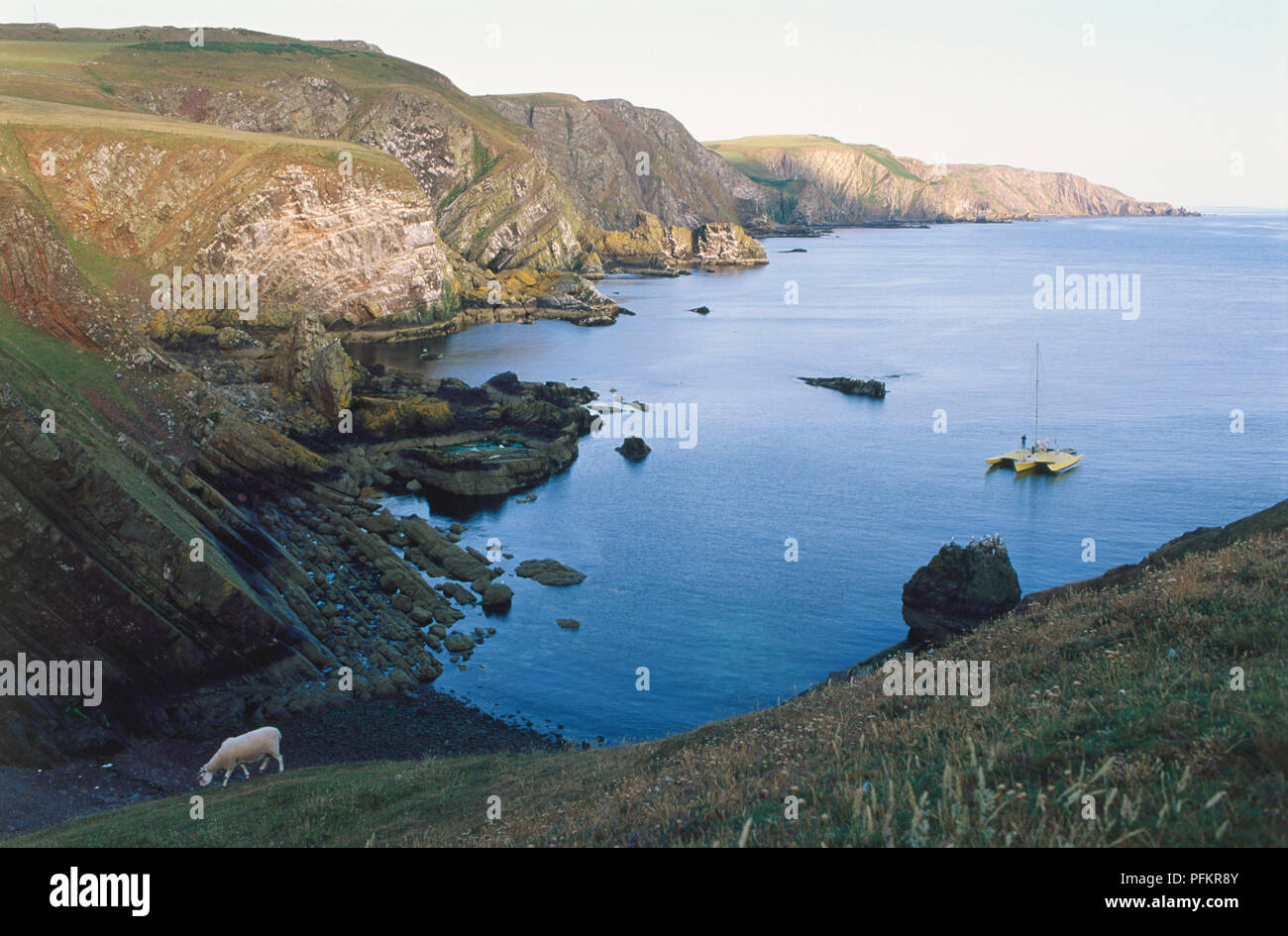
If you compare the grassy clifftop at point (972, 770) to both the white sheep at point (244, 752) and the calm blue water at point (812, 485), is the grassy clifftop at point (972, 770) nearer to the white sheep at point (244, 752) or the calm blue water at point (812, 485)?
the white sheep at point (244, 752)

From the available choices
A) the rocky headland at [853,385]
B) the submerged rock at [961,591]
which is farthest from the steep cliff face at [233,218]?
the submerged rock at [961,591]

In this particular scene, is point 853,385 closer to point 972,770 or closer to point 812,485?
point 812,485

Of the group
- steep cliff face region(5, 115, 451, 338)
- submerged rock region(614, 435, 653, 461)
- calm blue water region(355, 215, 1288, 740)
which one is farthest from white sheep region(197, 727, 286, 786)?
steep cliff face region(5, 115, 451, 338)

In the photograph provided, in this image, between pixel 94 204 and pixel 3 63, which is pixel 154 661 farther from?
pixel 3 63

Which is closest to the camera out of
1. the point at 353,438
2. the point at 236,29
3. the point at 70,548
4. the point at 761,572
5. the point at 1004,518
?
the point at 70,548
